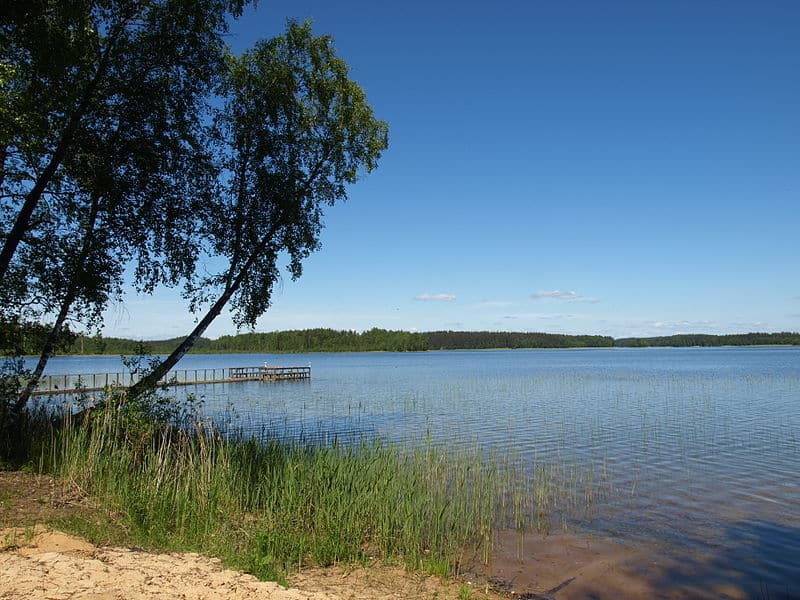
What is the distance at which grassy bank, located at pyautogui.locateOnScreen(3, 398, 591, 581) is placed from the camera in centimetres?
799

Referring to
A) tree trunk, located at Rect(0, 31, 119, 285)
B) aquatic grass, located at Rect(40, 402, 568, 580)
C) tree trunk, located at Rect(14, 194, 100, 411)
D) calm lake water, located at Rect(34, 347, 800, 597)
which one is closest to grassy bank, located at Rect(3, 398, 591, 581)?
aquatic grass, located at Rect(40, 402, 568, 580)

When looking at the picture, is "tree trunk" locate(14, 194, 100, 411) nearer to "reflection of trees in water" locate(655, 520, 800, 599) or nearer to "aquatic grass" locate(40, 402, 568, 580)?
"aquatic grass" locate(40, 402, 568, 580)

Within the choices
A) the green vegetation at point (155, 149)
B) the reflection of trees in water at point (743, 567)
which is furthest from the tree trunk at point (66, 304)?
the reflection of trees in water at point (743, 567)

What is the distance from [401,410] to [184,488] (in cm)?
2142

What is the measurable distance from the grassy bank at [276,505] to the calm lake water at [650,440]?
2.66 meters

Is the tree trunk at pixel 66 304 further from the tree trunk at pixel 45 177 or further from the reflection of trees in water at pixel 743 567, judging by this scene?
the reflection of trees in water at pixel 743 567

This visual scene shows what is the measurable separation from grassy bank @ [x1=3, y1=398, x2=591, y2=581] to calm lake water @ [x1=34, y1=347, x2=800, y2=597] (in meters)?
2.66

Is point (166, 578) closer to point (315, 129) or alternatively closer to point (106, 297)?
point (106, 297)

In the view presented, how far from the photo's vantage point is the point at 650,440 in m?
19.8

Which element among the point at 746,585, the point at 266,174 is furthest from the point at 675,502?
the point at 266,174

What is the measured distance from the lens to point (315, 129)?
15641mm

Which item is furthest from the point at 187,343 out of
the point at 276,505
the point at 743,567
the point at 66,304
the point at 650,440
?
the point at 650,440

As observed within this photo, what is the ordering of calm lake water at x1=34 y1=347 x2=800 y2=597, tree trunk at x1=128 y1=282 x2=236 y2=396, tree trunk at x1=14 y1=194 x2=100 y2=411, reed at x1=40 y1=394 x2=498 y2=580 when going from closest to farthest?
reed at x1=40 y1=394 x2=498 y2=580
calm lake water at x1=34 y1=347 x2=800 y2=597
tree trunk at x1=14 y1=194 x2=100 y2=411
tree trunk at x1=128 y1=282 x2=236 y2=396

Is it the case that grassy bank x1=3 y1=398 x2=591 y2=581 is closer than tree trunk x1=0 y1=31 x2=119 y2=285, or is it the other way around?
grassy bank x1=3 y1=398 x2=591 y2=581
